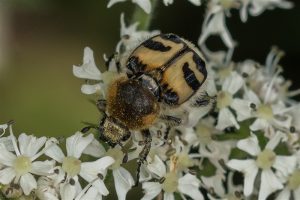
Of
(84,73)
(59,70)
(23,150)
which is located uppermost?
(84,73)

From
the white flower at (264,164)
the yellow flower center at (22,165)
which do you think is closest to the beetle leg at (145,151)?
the white flower at (264,164)

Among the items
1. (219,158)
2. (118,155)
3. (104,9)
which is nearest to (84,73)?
(118,155)

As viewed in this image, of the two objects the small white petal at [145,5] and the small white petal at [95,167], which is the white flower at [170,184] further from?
the small white petal at [145,5]

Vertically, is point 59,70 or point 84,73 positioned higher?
point 84,73

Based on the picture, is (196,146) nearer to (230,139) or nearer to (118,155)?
(230,139)

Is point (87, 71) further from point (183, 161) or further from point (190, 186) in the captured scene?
point (190, 186)
